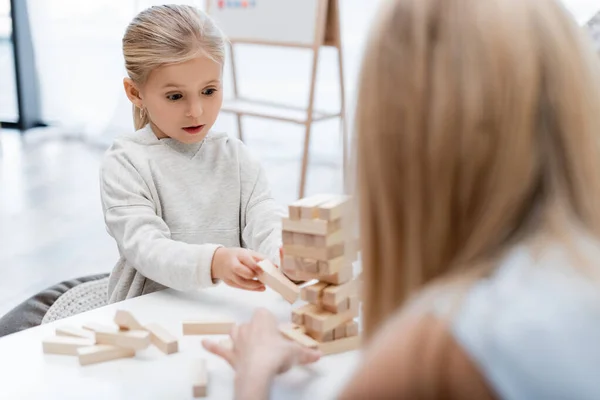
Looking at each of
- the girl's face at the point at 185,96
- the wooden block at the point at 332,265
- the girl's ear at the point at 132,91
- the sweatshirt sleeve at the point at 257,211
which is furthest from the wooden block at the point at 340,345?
the girl's ear at the point at 132,91

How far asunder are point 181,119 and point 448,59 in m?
0.98

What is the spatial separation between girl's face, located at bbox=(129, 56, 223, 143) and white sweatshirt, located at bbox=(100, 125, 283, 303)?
80mm

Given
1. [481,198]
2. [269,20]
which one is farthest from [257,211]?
[269,20]

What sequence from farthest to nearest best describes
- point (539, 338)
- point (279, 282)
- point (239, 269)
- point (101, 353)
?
point (239, 269) → point (279, 282) → point (101, 353) → point (539, 338)

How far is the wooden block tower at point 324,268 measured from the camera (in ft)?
3.24

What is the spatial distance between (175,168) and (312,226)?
0.66 m

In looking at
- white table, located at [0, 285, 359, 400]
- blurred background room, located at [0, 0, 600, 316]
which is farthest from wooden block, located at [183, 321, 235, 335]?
blurred background room, located at [0, 0, 600, 316]

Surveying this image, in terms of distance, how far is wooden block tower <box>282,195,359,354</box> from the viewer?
987mm

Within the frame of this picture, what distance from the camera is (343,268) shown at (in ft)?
3.34

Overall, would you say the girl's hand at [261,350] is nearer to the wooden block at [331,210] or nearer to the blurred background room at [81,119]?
the wooden block at [331,210]

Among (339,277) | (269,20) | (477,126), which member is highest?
(269,20)

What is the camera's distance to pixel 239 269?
123 cm

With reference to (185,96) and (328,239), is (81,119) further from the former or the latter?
(328,239)

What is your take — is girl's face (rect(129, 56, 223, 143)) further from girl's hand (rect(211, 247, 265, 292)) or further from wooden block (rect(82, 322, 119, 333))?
wooden block (rect(82, 322, 119, 333))
